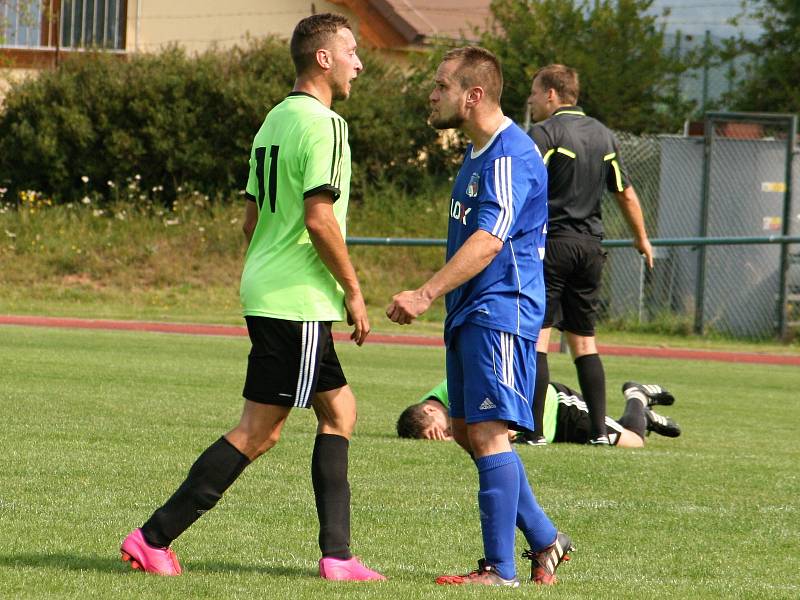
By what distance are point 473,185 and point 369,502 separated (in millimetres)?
2047

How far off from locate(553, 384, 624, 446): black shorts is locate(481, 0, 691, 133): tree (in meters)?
17.3

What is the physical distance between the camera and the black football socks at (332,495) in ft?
15.9

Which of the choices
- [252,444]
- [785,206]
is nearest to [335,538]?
[252,444]

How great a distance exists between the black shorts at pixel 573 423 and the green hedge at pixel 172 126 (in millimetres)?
18172

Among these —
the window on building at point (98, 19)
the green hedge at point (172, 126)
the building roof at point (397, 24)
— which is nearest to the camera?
the green hedge at point (172, 126)

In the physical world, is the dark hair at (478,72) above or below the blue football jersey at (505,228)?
above

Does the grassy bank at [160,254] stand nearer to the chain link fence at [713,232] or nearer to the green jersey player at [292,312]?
the chain link fence at [713,232]

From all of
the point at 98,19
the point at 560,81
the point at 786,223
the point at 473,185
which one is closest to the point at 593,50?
the point at 786,223

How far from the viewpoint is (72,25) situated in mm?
33969

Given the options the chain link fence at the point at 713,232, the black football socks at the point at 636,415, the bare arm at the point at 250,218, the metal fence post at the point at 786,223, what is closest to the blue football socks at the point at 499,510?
the bare arm at the point at 250,218

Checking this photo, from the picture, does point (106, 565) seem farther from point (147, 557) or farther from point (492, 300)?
point (492, 300)

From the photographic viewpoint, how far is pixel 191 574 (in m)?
4.78

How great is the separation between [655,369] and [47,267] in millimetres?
13052

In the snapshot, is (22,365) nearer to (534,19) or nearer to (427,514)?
(427,514)
